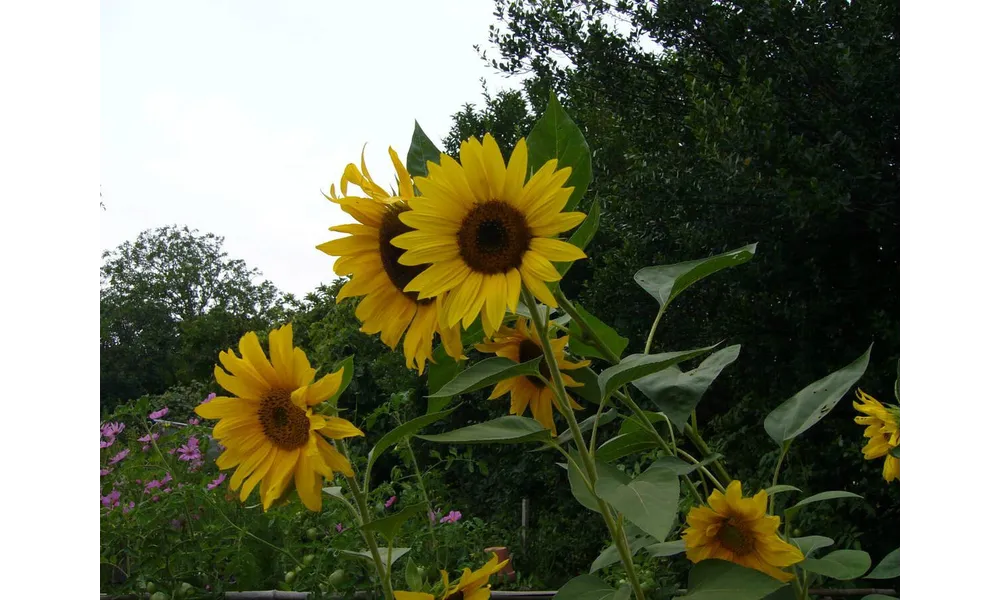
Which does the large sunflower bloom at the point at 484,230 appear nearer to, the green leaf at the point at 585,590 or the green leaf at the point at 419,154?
the green leaf at the point at 419,154

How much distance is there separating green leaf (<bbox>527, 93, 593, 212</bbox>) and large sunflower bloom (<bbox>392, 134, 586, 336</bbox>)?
30 mm

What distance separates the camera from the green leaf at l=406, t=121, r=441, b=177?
0.48 meters

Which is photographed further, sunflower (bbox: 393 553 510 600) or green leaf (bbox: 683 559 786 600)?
sunflower (bbox: 393 553 510 600)

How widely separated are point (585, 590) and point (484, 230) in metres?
0.23

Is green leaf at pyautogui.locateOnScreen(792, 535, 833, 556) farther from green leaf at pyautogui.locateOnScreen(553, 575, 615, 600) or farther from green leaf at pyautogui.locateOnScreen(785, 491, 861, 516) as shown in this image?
green leaf at pyautogui.locateOnScreen(553, 575, 615, 600)

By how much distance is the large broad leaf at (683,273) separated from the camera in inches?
18.1

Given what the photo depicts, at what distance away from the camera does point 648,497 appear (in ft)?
1.24

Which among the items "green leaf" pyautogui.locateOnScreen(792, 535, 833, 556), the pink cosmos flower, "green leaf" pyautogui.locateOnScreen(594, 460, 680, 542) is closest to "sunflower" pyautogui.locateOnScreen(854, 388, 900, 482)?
"green leaf" pyautogui.locateOnScreen(792, 535, 833, 556)

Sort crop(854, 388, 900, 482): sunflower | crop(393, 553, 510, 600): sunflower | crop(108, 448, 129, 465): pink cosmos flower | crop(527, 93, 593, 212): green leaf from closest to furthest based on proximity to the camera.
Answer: crop(527, 93, 593, 212): green leaf, crop(393, 553, 510, 600): sunflower, crop(854, 388, 900, 482): sunflower, crop(108, 448, 129, 465): pink cosmos flower

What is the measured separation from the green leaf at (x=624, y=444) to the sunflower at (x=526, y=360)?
0.03 meters

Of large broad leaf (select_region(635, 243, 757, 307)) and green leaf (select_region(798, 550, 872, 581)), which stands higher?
large broad leaf (select_region(635, 243, 757, 307))

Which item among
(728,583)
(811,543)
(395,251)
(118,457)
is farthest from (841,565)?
(118,457)
